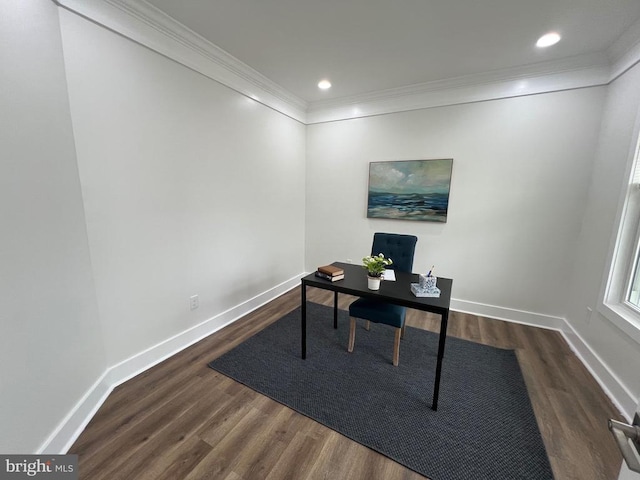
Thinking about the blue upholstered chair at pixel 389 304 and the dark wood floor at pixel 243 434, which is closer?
the dark wood floor at pixel 243 434

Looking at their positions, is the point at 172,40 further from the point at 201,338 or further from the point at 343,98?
the point at 201,338

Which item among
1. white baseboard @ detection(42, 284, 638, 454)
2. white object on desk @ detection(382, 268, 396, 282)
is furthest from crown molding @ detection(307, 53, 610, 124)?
white baseboard @ detection(42, 284, 638, 454)

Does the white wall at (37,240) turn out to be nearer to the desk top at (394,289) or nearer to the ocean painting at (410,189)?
the desk top at (394,289)

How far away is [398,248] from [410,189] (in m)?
1.13

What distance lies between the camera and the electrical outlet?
239cm

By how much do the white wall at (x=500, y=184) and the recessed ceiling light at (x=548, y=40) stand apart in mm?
542

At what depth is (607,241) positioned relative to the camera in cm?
213

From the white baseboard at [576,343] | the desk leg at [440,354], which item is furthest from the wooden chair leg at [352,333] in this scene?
the white baseboard at [576,343]

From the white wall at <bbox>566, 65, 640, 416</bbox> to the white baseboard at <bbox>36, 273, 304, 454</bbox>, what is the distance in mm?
3205

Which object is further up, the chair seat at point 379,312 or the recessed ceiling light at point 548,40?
the recessed ceiling light at point 548,40

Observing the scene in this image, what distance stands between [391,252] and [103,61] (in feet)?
8.57

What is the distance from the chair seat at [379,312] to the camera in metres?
2.04

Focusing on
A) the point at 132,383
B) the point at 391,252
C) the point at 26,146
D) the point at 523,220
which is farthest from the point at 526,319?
the point at 26,146

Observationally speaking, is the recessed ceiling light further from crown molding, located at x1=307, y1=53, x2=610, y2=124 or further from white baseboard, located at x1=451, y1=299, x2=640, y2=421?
white baseboard, located at x1=451, y1=299, x2=640, y2=421
